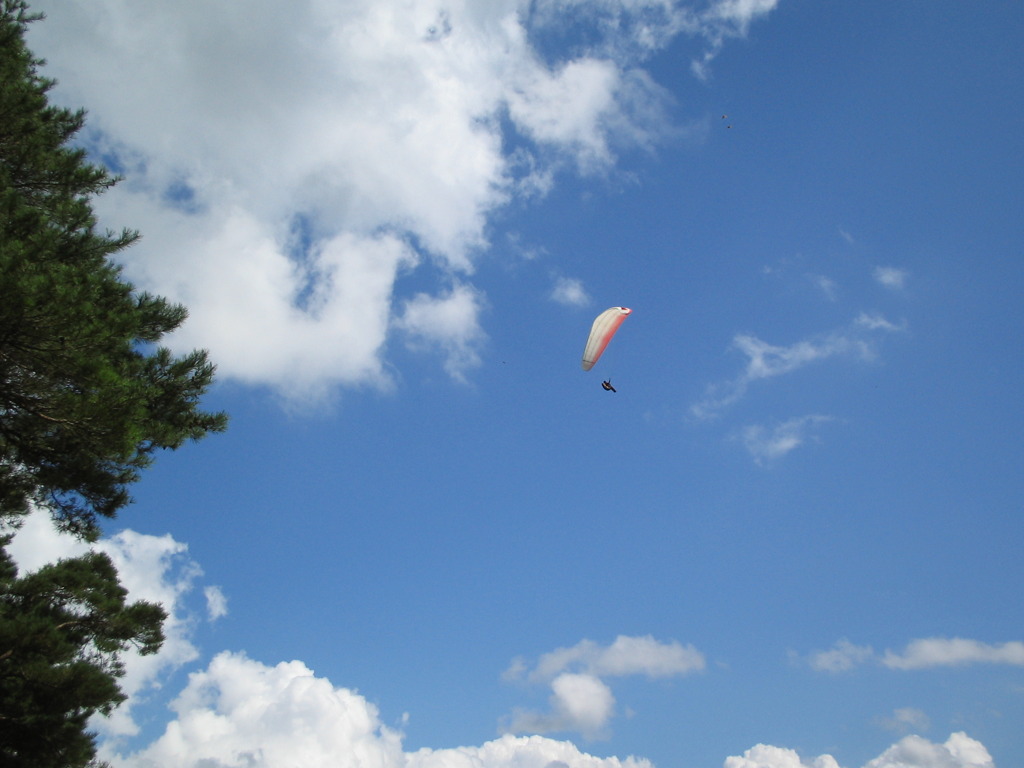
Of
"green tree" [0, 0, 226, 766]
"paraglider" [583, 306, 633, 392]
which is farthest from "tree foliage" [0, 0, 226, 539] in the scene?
"paraglider" [583, 306, 633, 392]

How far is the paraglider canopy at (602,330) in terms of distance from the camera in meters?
23.4

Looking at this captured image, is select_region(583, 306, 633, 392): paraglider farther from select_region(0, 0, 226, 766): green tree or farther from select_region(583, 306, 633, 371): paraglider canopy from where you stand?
select_region(0, 0, 226, 766): green tree

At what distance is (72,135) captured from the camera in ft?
48.8

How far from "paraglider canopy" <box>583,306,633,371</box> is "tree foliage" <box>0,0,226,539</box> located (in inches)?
533

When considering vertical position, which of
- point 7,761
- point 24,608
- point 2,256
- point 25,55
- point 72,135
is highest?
point 25,55

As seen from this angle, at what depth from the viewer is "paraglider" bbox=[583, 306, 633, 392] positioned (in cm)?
2338

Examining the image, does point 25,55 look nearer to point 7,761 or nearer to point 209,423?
point 209,423

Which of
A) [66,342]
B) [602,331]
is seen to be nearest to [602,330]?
[602,331]

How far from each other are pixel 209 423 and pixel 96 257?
366cm

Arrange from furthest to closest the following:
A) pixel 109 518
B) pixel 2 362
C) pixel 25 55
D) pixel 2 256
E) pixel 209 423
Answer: pixel 25 55 → pixel 209 423 → pixel 109 518 → pixel 2 362 → pixel 2 256

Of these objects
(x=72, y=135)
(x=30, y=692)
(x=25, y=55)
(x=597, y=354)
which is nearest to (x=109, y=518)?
(x=30, y=692)

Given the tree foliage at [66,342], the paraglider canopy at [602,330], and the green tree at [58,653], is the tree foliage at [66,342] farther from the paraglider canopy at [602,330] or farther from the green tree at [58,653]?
the paraglider canopy at [602,330]

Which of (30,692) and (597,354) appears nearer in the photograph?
(30,692)

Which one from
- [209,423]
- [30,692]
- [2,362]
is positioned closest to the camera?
[2,362]
